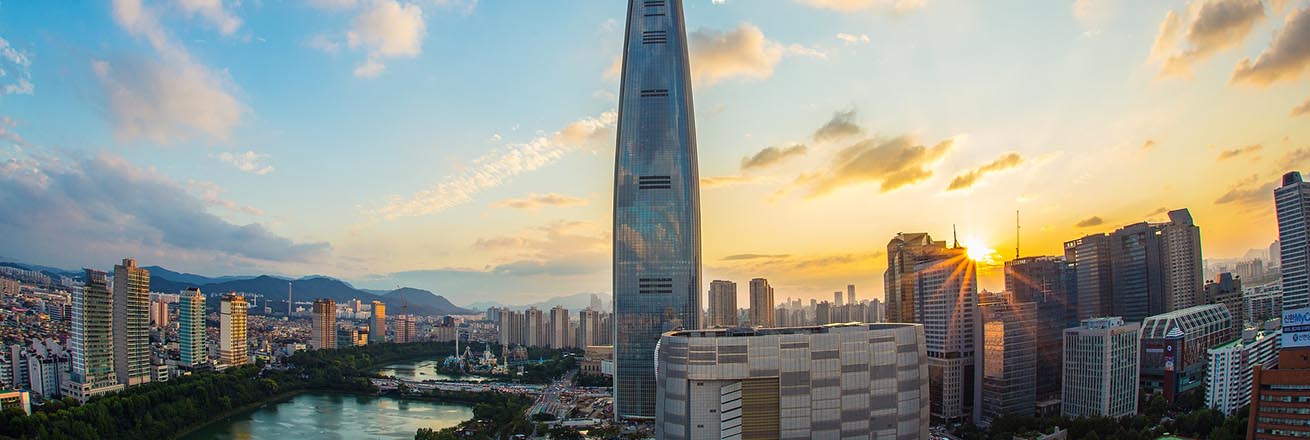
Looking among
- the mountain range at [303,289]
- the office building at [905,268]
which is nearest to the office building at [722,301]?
the office building at [905,268]

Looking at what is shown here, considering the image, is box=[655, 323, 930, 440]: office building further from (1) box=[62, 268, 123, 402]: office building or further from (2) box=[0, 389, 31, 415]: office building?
(1) box=[62, 268, 123, 402]: office building

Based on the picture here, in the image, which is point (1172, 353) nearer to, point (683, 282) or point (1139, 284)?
point (1139, 284)

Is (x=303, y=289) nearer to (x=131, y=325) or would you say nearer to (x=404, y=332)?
(x=404, y=332)

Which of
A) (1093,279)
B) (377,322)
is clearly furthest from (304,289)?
(1093,279)

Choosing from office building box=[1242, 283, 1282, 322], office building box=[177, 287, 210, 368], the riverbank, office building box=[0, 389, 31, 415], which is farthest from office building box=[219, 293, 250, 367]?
office building box=[1242, 283, 1282, 322]

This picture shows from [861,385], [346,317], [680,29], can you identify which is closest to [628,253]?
[680,29]
